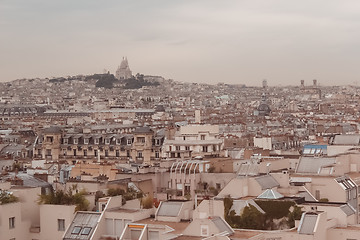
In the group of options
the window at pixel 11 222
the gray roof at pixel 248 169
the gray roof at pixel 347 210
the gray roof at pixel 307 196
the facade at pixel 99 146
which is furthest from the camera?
the facade at pixel 99 146

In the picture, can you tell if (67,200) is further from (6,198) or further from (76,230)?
(6,198)

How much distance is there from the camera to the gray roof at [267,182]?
32.4 m

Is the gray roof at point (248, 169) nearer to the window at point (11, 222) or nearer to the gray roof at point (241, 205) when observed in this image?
the gray roof at point (241, 205)

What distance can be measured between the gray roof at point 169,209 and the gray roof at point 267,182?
18.0ft

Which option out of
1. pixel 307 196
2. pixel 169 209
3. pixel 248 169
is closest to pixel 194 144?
pixel 248 169

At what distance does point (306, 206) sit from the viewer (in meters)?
→ 27.8

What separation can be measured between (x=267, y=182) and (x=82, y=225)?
30.1ft

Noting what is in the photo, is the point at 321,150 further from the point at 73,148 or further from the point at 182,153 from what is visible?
the point at 73,148

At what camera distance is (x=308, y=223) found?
80.4 feet

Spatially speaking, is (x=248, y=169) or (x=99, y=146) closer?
(x=248, y=169)

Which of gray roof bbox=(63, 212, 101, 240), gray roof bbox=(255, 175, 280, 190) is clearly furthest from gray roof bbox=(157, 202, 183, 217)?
gray roof bbox=(255, 175, 280, 190)

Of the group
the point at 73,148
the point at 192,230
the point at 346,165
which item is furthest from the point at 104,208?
the point at 73,148

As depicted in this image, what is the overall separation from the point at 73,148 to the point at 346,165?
3395 centimetres

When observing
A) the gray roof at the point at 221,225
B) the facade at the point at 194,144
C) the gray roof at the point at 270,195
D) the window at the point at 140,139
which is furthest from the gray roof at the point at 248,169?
the window at the point at 140,139
